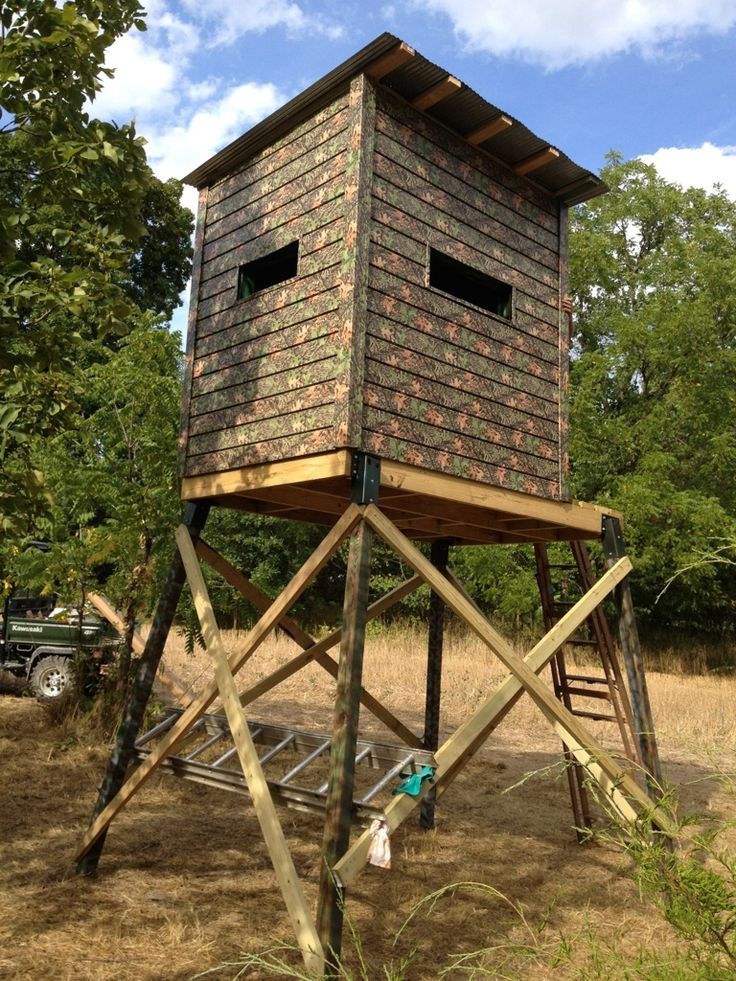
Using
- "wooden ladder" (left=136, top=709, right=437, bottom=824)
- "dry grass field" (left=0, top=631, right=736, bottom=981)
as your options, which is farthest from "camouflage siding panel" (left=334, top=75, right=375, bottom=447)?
"dry grass field" (left=0, top=631, right=736, bottom=981)

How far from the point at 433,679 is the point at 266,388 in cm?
402

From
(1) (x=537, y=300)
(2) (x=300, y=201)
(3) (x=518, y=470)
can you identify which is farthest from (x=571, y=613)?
(2) (x=300, y=201)

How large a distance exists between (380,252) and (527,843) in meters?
5.99

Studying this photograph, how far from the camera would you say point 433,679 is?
878 cm

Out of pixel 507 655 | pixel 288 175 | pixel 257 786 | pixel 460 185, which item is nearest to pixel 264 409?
pixel 288 175

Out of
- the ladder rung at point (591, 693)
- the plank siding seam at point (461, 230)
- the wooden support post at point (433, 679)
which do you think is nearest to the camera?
the plank siding seam at point (461, 230)

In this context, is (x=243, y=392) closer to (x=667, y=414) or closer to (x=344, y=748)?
(x=344, y=748)

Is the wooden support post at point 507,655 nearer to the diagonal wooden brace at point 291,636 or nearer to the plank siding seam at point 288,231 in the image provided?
the diagonal wooden brace at point 291,636

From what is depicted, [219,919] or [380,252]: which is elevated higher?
[380,252]

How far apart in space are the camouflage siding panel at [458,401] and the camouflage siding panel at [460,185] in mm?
1618

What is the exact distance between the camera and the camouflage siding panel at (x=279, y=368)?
597 cm

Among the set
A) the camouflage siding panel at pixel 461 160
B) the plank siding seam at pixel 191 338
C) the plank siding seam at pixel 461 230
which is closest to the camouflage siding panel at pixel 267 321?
the plank siding seam at pixel 191 338

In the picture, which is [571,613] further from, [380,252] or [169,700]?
[169,700]

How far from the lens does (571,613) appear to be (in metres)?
6.66
